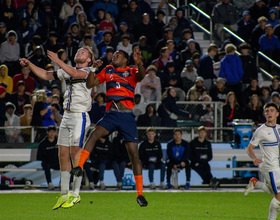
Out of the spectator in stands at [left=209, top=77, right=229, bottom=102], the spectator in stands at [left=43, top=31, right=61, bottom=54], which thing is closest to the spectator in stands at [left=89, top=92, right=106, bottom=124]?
the spectator in stands at [left=43, top=31, right=61, bottom=54]

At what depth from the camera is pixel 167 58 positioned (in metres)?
19.8

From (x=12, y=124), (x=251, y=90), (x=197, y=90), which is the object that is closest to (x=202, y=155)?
(x=197, y=90)

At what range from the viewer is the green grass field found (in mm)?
10952

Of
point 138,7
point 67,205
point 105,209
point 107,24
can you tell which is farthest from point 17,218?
point 138,7

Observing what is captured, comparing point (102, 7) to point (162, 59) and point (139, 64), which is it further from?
point (139, 64)

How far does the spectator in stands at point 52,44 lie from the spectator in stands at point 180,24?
4332 mm

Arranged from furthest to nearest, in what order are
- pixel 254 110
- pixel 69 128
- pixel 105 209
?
1. pixel 254 110
2. pixel 105 209
3. pixel 69 128

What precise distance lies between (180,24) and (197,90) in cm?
436

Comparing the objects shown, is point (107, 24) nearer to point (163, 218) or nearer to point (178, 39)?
point (178, 39)

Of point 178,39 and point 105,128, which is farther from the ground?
point 178,39

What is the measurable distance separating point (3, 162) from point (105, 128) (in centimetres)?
783

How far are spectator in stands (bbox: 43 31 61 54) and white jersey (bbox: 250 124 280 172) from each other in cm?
1051

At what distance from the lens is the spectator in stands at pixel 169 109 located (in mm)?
17203

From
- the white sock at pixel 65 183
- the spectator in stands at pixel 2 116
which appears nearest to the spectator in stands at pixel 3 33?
the spectator in stands at pixel 2 116
